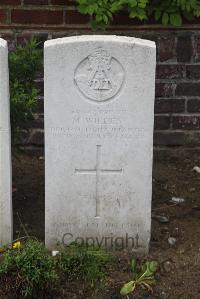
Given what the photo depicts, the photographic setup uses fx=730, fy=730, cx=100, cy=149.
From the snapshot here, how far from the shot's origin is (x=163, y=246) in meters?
4.76

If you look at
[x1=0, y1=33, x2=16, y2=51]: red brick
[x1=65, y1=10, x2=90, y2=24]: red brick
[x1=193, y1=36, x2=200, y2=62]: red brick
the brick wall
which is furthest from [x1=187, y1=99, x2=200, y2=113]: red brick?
[x1=0, y1=33, x2=16, y2=51]: red brick

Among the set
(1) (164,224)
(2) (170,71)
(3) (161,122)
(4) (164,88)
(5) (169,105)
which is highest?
(2) (170,71)

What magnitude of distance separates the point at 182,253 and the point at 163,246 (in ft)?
0.60

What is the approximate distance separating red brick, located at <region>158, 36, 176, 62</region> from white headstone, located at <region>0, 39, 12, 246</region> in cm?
207

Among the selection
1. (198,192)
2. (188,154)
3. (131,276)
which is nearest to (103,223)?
(131,276)

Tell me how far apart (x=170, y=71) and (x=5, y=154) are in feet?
7.19

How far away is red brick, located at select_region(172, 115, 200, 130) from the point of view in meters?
6.27

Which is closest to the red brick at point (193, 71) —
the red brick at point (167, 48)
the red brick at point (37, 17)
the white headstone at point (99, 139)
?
the red brick at point (167, 48)

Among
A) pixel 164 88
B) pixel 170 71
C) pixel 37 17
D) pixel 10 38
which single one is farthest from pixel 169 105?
pixel 10 38

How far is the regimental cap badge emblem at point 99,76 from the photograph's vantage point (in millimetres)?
4320

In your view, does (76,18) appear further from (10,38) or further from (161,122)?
(161,122)

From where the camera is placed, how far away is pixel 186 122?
20.6ft

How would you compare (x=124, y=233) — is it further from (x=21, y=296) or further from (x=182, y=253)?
(x=21, y=296)

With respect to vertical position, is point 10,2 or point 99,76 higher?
point 10,2
